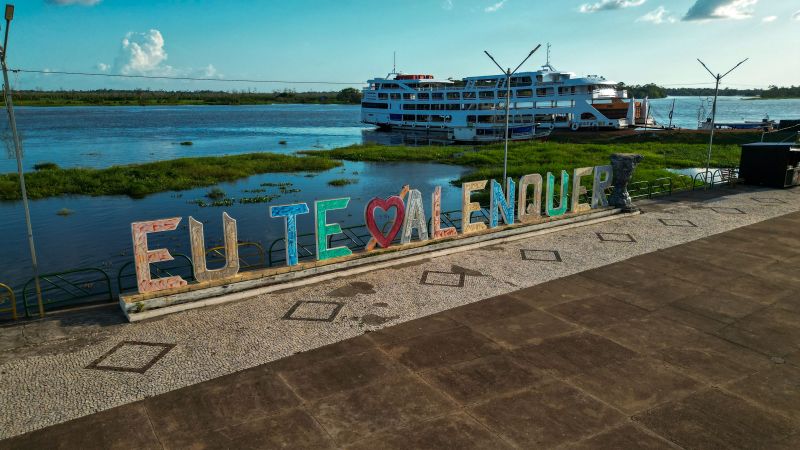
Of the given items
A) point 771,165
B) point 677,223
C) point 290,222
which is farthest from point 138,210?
point 771,165

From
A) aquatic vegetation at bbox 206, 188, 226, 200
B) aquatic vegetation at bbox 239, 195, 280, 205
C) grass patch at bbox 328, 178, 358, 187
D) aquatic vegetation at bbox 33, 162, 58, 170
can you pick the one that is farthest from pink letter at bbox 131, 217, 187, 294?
aquatic vegetation at bbox 33, 162, 58, 170

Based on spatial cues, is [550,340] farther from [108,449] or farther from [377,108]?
[377,108]

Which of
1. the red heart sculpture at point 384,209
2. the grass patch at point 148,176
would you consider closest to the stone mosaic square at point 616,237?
the red heart sculpture at point 384,209

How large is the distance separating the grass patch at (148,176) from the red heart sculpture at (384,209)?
101ft

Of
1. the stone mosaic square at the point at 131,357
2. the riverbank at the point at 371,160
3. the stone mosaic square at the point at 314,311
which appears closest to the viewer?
the stone mosaic square at the point at 131,357

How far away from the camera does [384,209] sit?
1725cm

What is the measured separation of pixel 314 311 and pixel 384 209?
15.9 ft

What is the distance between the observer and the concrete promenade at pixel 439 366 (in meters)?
8.73

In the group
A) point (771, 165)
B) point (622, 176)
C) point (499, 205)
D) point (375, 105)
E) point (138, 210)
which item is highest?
point (375, 105)

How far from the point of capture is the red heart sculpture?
672 inches

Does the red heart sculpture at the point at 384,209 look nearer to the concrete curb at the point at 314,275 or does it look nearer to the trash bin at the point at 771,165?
the concrete curb at the point at 314,275

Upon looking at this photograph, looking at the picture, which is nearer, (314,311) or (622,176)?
(314,311)

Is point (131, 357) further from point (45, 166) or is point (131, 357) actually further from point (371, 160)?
point (371, 160)

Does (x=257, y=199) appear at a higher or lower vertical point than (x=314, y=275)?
lower
